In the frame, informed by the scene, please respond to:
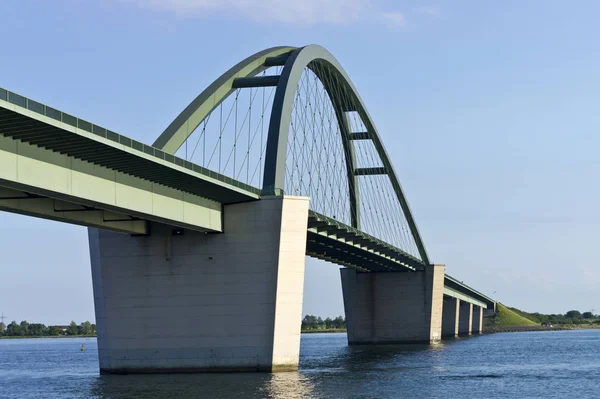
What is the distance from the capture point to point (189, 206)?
159ft

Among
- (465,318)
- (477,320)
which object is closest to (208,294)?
(465,318)

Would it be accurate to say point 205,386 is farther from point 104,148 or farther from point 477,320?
point 477,320

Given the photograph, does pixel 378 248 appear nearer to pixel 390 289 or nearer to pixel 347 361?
pixel 347 361

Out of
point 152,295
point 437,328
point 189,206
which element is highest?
point 189,206

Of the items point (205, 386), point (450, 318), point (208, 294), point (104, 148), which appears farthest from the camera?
point (450, 318)

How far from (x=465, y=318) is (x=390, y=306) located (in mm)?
65002

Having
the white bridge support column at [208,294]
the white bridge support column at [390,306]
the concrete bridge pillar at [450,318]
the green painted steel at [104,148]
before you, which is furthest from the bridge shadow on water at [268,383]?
the concrete bridge pillar at [450,318]

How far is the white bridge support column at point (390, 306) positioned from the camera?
10531 cm

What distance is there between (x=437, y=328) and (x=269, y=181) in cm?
6002

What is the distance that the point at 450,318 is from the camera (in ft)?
465

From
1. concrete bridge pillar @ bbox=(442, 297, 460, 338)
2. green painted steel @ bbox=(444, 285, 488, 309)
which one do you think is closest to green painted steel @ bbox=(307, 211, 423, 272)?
green painted steel @ bbox=(444, 285, 488, 309)

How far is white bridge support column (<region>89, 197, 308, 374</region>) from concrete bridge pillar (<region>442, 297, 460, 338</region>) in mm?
91922

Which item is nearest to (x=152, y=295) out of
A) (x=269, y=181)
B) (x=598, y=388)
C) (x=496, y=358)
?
(x=269, y=181)

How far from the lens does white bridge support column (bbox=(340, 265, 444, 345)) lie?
10531 cm
